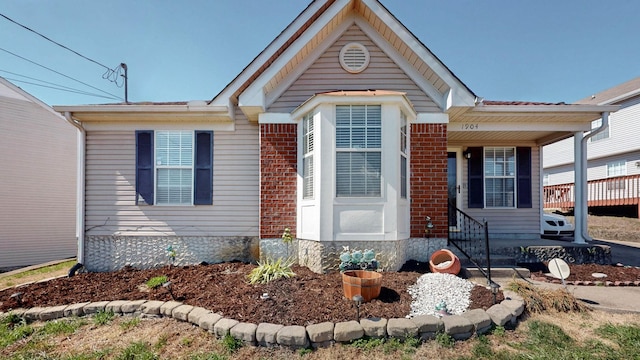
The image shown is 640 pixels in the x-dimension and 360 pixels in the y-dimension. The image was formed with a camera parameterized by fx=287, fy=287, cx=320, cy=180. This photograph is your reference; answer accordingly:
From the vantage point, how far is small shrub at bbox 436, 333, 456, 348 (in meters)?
3.22

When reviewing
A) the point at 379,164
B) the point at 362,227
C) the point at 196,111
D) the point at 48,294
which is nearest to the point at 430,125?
the point at 379,164

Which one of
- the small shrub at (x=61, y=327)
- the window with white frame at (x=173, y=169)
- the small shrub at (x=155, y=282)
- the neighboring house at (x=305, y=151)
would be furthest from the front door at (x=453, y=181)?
the small shrub at (x=61, y=327)

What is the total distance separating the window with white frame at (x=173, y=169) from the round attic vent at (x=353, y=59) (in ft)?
12.3

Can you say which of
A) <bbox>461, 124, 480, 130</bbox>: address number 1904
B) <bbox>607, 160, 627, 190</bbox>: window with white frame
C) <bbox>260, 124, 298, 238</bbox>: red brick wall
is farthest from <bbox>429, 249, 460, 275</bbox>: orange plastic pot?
<bbox>607, 160, 627, 190</bbox>: window with white frame

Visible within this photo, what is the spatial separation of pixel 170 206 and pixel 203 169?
111 centimetres

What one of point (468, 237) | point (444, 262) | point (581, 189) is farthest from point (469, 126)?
point (444, 262)

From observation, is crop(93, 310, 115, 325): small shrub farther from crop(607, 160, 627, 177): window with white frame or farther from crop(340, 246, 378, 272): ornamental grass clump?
crop(607, 160, 627, 177): window with white frame

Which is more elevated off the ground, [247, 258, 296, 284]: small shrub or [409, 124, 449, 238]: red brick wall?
[409, 124, 449, 238]: red brick wall

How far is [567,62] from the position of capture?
13.2 meters

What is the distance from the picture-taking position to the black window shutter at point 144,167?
6473 millimetres

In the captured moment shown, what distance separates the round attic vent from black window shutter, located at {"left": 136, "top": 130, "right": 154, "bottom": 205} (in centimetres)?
459

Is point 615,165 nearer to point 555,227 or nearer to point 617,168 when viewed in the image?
point 617,168

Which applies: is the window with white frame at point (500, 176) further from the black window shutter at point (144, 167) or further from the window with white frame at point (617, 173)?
the window with white frame at point (617, 173)

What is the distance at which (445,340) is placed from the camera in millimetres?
3242
